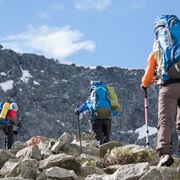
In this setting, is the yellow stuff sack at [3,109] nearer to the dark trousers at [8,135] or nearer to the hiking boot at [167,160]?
the dark trousers at [8,135]

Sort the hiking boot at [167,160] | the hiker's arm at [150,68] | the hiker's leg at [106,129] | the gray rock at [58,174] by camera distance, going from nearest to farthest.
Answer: the gray rock at [58,174], the hiking boot at [167,160], the hiker's arm at [150,68], the hiker's leg at [106,129]

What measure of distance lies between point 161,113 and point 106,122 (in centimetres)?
856

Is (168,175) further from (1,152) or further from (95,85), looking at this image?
(95,85)

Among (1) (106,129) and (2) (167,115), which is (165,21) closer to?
(2) (167,115)

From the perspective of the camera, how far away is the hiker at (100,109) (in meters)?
16.2

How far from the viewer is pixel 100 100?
16.2 meters

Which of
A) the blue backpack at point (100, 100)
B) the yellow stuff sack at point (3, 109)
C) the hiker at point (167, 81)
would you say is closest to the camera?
the hiker at point (167, 81)

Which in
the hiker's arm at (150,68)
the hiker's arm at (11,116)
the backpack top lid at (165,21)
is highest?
the backpack top lid at (165,21)

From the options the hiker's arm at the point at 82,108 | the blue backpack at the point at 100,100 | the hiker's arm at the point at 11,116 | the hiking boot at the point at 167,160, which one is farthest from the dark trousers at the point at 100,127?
the hiking boot at the point at 167,160

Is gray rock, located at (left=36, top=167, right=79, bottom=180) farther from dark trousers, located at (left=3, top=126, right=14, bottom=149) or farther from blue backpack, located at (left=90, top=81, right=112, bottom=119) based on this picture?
dark trousers, located at (left=3, top=126, right=14, bottom=149)

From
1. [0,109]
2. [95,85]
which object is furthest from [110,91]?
[0,109]

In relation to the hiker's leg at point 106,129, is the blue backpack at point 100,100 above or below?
above

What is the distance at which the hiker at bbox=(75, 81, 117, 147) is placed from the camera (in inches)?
637

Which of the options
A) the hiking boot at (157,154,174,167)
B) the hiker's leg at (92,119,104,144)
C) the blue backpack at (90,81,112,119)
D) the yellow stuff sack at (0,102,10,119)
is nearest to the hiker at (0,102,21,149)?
the yellow stuff sack at (0,102,10,119)
